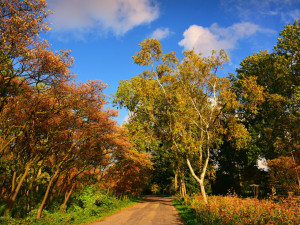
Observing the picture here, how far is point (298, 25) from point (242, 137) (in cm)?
2160

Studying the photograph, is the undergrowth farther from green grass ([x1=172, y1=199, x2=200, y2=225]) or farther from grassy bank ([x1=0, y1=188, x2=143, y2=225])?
grassy bank ([x1=0, y1=188, x2=143, y2=225])

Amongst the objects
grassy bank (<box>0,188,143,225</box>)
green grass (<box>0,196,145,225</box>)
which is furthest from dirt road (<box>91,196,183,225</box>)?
green grass (<box>0,196,145,225</box>)

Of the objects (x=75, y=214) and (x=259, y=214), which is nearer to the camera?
(x=259, y=214)

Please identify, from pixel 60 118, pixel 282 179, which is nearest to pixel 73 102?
pixel 60 118

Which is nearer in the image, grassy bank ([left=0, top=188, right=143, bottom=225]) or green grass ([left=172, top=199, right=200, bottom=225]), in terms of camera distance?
grassy bank ([left=0, top=188, right=143, bottom=225])

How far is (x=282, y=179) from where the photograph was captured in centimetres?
2505

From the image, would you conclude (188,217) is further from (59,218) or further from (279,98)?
(279,98)

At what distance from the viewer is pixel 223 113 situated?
20234 mm

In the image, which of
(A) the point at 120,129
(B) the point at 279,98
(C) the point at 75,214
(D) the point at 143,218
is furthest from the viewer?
(B) the point at 279,98

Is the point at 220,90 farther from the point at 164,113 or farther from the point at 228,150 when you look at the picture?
the point at 228,150

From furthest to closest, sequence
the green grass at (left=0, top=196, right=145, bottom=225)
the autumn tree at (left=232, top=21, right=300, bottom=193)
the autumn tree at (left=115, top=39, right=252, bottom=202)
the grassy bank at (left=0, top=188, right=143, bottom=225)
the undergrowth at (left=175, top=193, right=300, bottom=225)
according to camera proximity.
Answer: the autumn tree at (left=232, top=21, right=300, bottom=193) < the autumn tree at (left=115, top=39, right=252, bottom=202) < the grassy bank at (left=0, top=188, right=143, bottom=225) < the green grass at (left=0, top=196, right=145, bottom=225) < the undergrowth at (left=175, top=193, right=300, bottom=225)

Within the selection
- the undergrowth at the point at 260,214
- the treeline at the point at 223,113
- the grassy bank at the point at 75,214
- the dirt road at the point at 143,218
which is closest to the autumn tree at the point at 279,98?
the treeline at the point at 223,113

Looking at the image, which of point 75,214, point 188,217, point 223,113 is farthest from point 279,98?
point 75,214

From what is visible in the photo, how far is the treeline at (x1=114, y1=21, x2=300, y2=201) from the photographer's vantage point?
1823 cm
